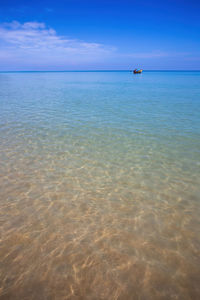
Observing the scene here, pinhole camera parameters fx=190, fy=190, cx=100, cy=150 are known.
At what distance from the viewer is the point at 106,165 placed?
717 centimetres

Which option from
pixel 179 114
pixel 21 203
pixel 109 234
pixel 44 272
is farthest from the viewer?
pixel 179 114

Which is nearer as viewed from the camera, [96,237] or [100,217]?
[96,237]

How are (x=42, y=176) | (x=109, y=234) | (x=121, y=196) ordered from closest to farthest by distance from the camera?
1. (x=109, y=234)
2. (x=121, y=196)
3. (x=42, y=176)

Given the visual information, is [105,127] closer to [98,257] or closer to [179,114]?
[179,114]

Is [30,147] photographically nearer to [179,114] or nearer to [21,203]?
[21,203]

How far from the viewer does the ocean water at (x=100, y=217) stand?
10.7 feet

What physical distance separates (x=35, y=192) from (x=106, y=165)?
108 inches

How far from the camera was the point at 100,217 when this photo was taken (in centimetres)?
472

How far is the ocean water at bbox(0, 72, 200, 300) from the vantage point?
3264 mm

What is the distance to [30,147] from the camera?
8672mm

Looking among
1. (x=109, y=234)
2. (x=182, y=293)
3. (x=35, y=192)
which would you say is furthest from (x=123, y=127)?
(x=182, y=293)

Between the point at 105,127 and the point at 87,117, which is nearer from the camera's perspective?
the point at 105,127

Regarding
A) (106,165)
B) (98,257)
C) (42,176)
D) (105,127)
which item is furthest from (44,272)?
(105,127)

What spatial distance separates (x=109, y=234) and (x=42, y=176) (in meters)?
3.20
